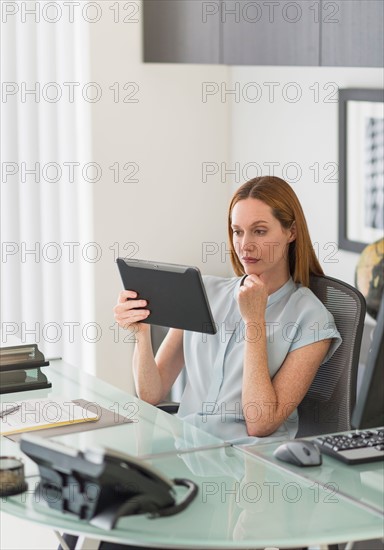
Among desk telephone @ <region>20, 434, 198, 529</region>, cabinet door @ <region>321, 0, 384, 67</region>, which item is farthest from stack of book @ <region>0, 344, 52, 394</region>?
cabinet door @ <region>321, 0, 384, 67</region>

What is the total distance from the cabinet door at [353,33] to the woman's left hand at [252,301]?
767 millimetres

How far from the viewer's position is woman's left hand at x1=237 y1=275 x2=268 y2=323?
101 inches

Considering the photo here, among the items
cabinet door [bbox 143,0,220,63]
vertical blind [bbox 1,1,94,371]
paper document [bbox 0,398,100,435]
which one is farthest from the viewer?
vertical blind [bbox 1,1,94,371]

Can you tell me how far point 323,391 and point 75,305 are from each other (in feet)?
6.55

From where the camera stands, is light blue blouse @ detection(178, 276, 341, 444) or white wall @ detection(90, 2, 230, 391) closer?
light blue blouse @ detection(178, 276, 341, 444)

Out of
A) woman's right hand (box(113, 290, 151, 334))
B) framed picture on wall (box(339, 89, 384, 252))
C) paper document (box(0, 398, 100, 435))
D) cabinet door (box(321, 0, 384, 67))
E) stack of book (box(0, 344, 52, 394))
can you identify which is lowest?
paper document (box(0, 398, 100, 435))

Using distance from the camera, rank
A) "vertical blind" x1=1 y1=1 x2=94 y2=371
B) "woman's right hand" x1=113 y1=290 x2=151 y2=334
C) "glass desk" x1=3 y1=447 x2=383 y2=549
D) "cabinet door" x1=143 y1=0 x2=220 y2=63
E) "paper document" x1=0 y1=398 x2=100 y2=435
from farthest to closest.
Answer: "vertical blind" x1=1 y1=1 x2=94 y2=371 < "cabinet door" x1=143 y1=0 x2=220 y2=63 < "woman's right hand" x1=113 y1=290 x2=151 y2=334 < "paper document" x1=0 y1=398 x2=100 y2=435 < "glass desk" x1=3 y1=447 x2=383 y2=549

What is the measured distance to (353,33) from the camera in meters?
2.97

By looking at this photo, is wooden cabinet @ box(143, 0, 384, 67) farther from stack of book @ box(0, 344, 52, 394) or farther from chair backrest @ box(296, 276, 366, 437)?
stack of book @ box(0, 344, 52, 394)

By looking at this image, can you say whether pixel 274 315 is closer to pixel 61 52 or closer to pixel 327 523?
pixel 327 523

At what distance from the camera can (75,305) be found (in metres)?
4.46

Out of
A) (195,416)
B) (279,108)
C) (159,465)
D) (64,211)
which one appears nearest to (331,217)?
(279,108)

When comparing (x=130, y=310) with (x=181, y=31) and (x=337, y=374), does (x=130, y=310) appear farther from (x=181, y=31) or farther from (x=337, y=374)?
(x=181, y=31)

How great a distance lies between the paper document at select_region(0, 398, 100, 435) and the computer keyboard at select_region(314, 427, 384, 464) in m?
0.59
